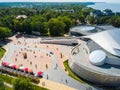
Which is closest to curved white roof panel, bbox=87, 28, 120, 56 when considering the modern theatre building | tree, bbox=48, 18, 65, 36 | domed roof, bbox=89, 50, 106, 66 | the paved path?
the modern theatre building

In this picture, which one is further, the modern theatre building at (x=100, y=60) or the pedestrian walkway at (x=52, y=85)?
the modern theatre building at (x=100, y=60)

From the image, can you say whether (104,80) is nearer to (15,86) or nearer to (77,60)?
(77,60)

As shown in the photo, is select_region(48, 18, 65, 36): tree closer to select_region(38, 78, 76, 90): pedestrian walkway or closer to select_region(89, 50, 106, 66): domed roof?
select_region(89, 50, 106, 66): domed roof

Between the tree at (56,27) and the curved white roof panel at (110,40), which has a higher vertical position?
the curved white roof panel at (110,40)

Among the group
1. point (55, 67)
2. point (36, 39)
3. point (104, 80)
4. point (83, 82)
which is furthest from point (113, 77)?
point (36, 39)

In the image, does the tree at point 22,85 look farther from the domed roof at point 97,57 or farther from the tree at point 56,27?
the tree at point 56,27

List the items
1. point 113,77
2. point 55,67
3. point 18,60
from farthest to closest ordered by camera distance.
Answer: point 18,60 < point 55,67 < point 113,77

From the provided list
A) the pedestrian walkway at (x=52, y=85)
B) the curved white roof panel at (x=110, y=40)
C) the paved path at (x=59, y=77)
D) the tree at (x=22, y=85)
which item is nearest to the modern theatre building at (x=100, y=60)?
the curved white roof panel at (x=110, y=40)
